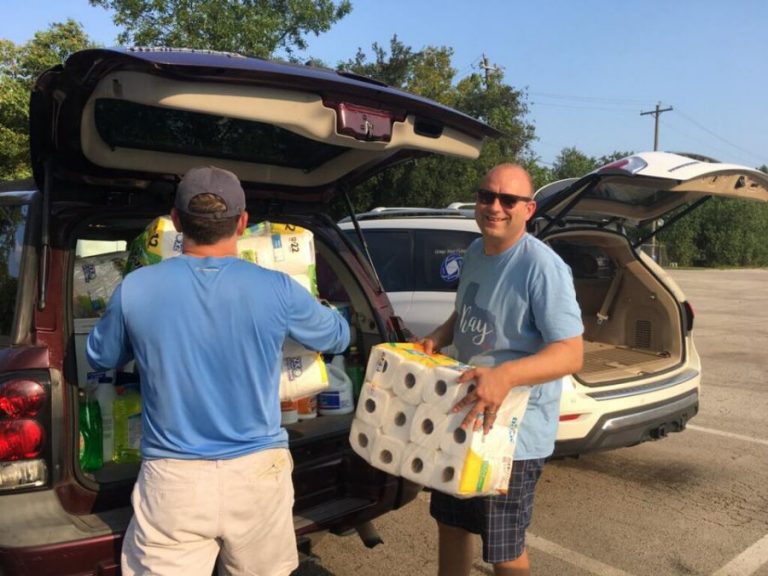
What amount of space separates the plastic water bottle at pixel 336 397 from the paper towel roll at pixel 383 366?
814 millimetres

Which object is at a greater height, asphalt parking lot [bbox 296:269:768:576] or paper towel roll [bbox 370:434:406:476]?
paper towel roll [bbox 370:434:406:476]

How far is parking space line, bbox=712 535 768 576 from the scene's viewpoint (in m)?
3.44

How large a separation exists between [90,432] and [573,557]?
2.48 m

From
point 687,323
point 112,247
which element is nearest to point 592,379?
point 687,323

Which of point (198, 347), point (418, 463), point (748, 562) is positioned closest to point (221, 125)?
point (198, 347)

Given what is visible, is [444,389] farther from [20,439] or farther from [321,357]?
[20,439]

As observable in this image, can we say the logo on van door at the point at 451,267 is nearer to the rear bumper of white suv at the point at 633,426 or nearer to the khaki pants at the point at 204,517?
the rear bumper of white suv at the point at 633,426

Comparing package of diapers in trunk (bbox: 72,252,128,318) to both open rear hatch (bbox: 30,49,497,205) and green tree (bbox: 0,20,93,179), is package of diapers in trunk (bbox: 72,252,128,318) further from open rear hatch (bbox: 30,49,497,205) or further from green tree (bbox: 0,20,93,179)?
green tree (bbox: 0,20,93,179)

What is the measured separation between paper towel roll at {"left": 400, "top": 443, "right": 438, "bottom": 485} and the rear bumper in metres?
1.72

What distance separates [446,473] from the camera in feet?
7.38

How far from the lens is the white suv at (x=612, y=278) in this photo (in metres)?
3.88

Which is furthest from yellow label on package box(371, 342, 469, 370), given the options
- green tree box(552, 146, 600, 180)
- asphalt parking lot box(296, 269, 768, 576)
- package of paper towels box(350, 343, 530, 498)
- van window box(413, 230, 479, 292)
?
green tree box(552, 146, 600, 180)

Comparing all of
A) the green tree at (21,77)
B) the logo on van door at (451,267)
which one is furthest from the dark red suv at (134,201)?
the green tree at (21,77)

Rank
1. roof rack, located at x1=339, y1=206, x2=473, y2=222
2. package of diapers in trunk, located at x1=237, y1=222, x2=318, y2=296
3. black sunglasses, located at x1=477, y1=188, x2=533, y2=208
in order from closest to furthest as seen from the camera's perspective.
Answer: black sunglasses, located at x1=477, y1=188, x2=533, y2=208 → package of diapers in trunk, located at x1=237, y1=222, x2=318, y2=296 → roof rack, located at x1=339, y1=206, x2=473, y2=222
